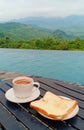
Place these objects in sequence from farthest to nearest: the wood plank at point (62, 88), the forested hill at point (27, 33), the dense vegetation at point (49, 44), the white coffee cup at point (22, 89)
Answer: the forested hill at point (27, 33) → the dense vegetation at point (49, 44) → the wood plank at point (62, 88) → the white coffee cup at point (22, 89)

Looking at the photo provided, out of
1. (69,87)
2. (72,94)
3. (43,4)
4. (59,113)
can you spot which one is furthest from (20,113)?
(43,4)

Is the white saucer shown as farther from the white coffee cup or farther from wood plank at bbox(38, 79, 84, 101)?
wood plank at bbox(38, 79, 84, 101)

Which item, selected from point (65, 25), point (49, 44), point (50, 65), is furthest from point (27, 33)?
point (65, 25)

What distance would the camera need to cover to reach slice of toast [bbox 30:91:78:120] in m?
1.01

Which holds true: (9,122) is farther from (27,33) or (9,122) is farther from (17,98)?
(27,33)

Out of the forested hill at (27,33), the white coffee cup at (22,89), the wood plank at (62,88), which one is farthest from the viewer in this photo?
the forested hill at (27,33)

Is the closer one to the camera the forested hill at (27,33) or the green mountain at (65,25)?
the forested hill at (27,33)

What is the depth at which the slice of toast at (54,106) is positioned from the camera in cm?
101

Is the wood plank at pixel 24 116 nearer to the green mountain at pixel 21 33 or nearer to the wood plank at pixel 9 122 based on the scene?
the wood plank at pixel 9 122

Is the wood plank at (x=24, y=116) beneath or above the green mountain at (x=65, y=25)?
beneath

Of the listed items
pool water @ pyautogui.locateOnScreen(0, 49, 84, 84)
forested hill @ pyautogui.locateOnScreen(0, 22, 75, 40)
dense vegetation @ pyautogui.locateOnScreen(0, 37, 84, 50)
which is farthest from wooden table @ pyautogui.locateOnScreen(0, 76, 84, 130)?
forested hill @ pyautogui.locateOnScreen(0, 22, 75, 40)

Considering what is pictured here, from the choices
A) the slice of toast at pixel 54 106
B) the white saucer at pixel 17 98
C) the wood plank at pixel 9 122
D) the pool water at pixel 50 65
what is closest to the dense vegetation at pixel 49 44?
the pool water at pixel 50 65

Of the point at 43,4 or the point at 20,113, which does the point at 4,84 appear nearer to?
the point at 20,113

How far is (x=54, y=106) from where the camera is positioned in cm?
110
